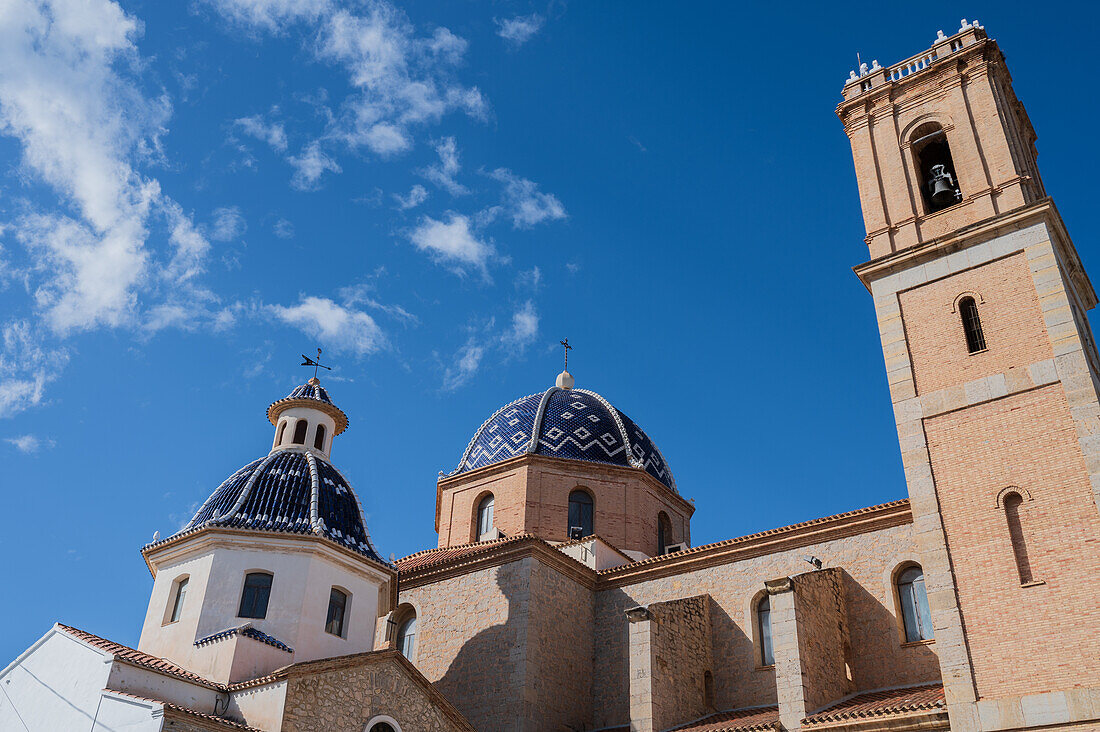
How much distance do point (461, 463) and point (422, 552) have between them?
2.56 meters

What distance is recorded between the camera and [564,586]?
54.9 ft

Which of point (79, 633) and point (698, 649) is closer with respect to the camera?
point (79, 633)

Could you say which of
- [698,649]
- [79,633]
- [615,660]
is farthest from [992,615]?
[79,633]

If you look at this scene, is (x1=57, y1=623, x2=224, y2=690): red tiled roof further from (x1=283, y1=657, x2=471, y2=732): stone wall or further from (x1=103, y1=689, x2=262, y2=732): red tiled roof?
(x1=283, y1=657, x2=471, y2=732): stone wall

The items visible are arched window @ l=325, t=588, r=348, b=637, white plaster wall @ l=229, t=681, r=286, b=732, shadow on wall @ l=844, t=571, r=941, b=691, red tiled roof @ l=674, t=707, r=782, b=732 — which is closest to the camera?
white plaster wall @ l=229, t=681, r=286, b=732

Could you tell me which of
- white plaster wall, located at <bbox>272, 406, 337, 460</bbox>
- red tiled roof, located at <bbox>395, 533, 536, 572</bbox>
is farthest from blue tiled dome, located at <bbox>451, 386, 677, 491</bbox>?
white plaster wall, located at <bbox>272, 406, 337, 460</bbox>

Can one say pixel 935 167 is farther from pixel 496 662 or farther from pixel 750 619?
pixel 496 662

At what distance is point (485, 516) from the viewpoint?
2114 centimetres

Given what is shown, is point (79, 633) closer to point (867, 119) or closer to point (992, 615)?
point (992, 615)

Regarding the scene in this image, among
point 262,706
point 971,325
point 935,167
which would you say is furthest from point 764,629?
point 262,706

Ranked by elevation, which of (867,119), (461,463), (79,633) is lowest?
(79,633)

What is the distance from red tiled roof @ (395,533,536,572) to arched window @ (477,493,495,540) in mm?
426

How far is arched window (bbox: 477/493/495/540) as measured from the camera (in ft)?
68.6

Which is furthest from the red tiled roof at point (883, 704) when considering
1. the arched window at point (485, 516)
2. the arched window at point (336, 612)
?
Result: the arched window at point (485, 516)
